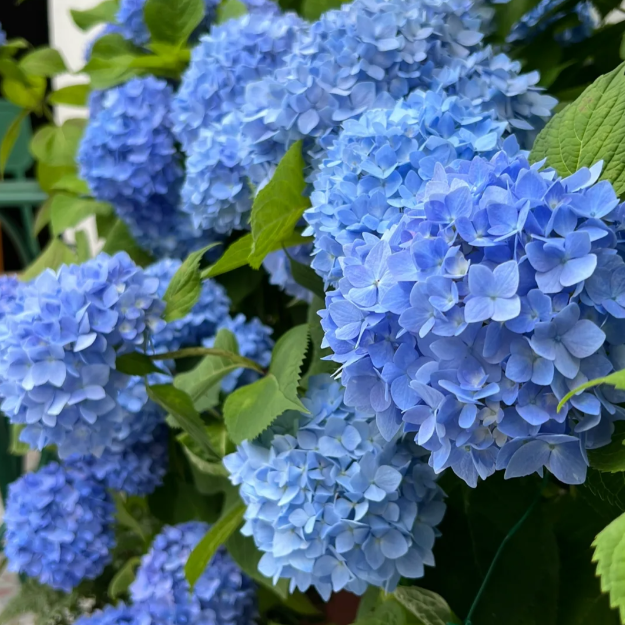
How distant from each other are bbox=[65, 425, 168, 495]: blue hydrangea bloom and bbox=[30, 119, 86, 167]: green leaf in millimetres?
402

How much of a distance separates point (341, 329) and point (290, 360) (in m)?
0.16

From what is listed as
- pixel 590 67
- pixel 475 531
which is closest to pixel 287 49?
pixel 590 67

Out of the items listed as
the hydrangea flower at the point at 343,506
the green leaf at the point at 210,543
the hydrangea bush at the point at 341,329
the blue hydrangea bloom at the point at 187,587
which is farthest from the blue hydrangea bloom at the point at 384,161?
the blue hydrangea bloom at the point at 187,587

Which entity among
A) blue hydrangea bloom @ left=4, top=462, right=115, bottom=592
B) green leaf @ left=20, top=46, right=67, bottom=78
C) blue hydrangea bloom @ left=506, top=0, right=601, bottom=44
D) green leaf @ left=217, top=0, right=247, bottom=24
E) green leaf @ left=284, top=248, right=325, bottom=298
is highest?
green leaf @ left=217, top=0, right=247, bottom=24

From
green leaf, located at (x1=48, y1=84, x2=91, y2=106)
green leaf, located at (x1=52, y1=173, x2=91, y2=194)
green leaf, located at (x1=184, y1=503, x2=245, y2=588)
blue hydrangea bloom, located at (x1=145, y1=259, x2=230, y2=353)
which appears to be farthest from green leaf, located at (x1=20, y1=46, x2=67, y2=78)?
green leaf, located at (x1=184, y1=503, x2=245, y2=588)

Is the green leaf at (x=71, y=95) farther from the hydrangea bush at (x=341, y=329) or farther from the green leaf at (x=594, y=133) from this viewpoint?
the green leaf at (x=594, y=133)

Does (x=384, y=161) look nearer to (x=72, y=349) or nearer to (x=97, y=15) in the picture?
(x=72, y=349)

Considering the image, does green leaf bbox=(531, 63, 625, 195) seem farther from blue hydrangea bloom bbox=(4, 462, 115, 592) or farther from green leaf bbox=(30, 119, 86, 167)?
green leaf bbox=(30, 119, 86, 167)

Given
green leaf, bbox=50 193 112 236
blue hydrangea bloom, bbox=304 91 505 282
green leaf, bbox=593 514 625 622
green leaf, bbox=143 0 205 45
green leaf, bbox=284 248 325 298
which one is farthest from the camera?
green leaf, bbox=50 193 112 236

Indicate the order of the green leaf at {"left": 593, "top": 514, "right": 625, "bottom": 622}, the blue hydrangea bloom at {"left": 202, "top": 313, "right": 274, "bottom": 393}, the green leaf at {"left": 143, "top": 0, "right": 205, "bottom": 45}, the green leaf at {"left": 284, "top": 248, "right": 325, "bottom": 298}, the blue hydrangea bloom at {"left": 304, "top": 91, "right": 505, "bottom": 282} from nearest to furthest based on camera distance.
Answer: the green leaf at {"left": 593, "top": 514, "right": 625, "bottom": 622} → the blue hydrangea bloom at {"left": 304, "top": 91, "right": 505, "bottom": 282} → the green leaf at {"left": 284, "top": 248, "right": 325, "bottom": 298} → the blue hydrangea bloom at {"left": 202, "top": 313, "right": 274, "bottom": 393} → the green leaf at {"left": 143, "top": 0, "right": 205, "bottom": 45}

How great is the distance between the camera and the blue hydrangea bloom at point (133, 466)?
0.59 meters

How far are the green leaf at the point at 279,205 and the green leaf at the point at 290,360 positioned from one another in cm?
6

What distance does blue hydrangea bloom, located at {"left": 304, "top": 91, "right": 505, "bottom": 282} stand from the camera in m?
0.33

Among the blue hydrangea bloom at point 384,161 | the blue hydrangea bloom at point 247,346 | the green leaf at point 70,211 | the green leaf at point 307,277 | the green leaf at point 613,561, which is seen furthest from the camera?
the green leaf at point 70,211
